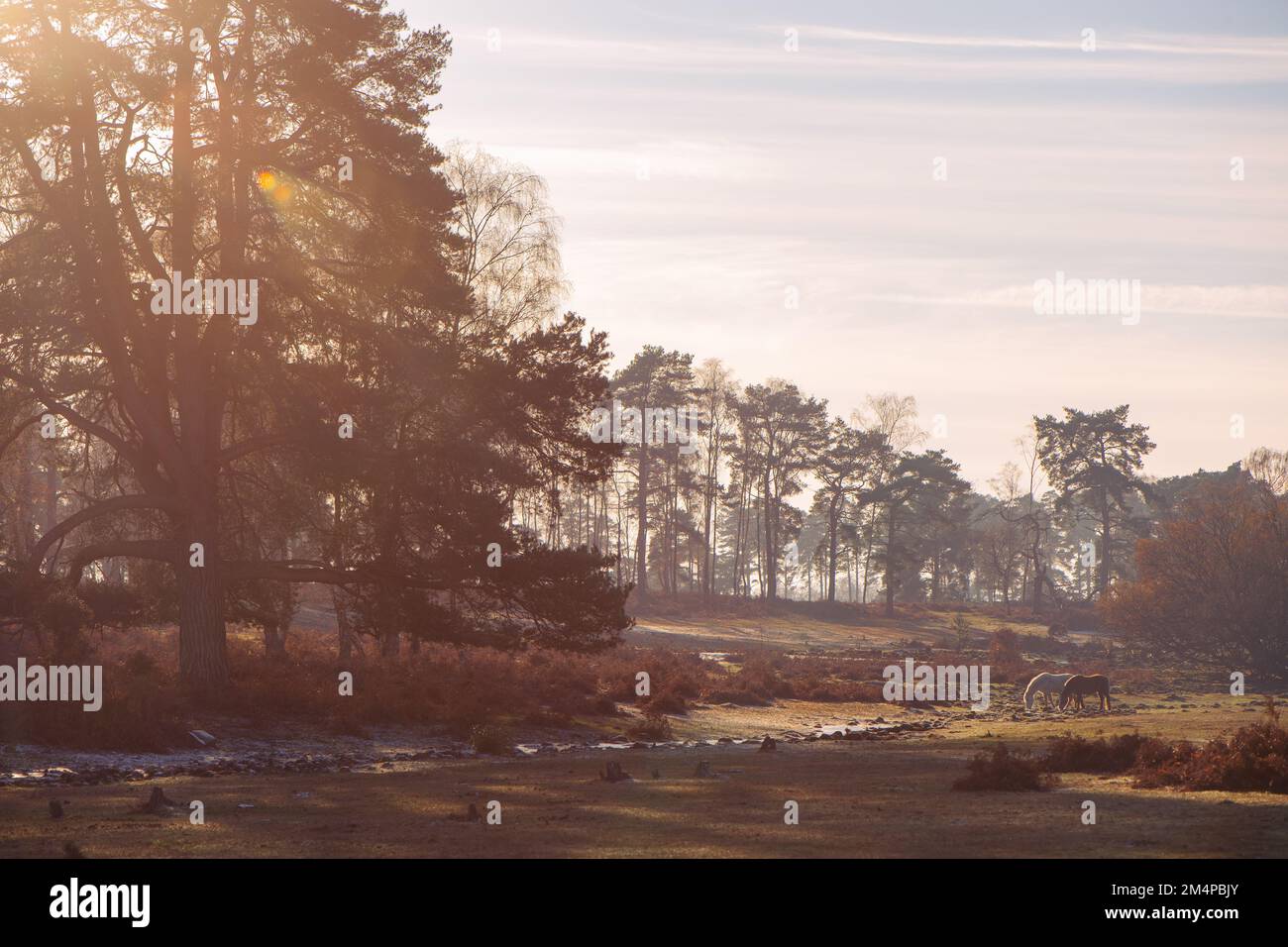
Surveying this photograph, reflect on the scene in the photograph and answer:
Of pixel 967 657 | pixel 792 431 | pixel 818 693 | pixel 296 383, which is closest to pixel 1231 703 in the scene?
pixel 818 693

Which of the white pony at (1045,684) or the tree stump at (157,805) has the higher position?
the tree stump at (157,805)

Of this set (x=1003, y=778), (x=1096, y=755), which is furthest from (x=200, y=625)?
(x=1096, y=755)

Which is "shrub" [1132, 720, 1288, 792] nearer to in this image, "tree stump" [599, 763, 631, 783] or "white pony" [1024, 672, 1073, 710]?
"tree stump" [599, 763, 631, 783]

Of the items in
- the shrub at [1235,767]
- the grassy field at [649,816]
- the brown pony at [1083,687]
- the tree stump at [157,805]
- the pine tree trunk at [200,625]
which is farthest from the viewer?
the brown pony at [1083,687]

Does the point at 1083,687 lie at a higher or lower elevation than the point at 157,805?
lower

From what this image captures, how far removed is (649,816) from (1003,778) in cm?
555

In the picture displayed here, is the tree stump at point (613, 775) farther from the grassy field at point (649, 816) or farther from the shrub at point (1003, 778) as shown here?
the shrub at point (1003, 778)

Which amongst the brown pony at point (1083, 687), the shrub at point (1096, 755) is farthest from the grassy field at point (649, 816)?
the brown pony at point (1083, 687)

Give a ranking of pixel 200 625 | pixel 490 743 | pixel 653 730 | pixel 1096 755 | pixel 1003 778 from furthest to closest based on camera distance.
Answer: pixel 653 730 < pixel 200 625 < pixel 490 743 < pixel 1096 755 < pixel 1003 778

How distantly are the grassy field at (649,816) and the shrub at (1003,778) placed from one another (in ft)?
1.03

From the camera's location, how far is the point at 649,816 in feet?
47.4

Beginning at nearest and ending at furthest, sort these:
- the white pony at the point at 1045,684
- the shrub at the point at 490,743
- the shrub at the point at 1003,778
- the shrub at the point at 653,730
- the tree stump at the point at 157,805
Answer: the tree stump at the point at 157,805, the shrub at the point at 1003,778, the shrub at the point at 490,743, the shrub at the point at 653,730, the white pony at the point at 1045,684

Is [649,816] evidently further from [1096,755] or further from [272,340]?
[272,340]

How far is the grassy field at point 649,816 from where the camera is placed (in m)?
11.7
